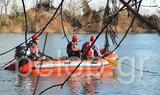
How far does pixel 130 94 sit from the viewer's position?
17.9 meters

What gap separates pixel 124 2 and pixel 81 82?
18.8 metres

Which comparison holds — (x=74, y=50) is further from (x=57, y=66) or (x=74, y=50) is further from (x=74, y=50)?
(x=57, y=66)

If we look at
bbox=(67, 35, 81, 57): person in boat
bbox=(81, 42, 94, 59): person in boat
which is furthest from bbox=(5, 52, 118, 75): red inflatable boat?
bbox=(81, 42, 94, 59): person in boat

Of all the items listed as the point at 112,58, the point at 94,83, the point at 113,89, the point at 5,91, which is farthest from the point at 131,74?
the point at 5,91

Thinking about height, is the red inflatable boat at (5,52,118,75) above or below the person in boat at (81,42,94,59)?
below

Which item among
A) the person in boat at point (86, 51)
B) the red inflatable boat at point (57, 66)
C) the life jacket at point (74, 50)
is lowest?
the red inflatable boat at point (57, 66)

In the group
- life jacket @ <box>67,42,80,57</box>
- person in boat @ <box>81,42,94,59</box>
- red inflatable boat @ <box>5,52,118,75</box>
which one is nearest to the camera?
person in boat @ <box>81,42,94,59</box>

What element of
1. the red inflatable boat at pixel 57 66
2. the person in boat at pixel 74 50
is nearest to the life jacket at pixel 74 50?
the person in boat at pixel 74 50

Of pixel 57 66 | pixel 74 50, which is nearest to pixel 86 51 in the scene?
pixel 74 50

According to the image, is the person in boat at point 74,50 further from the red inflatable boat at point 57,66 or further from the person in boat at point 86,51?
the person in boat at point 86,51

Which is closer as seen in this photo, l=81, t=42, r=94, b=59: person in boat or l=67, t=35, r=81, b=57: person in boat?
l=81, t=42, r=94, b=59: person in boat

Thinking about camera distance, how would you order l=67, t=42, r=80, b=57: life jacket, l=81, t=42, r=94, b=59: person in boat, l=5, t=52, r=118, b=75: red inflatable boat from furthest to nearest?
l=5, t=52, r=118, b=75: red inflatable boat < l=67, t=42, r=80, b=57: life jacket < l=81, t=42, r=94, b=59: person in boat

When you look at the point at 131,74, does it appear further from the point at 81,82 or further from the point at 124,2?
the point at 124,2

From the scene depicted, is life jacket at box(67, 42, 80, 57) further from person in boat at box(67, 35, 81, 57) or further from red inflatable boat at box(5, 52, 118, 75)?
red inflatable boat at box(5, 52, 118, 75)
